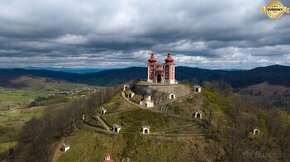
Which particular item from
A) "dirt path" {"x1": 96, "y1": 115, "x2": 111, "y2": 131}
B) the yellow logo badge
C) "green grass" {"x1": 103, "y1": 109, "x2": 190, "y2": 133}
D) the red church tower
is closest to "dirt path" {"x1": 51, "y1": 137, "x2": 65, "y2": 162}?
"dirt path" {"x1": 96, "y1": 115, "x2": 111, "y2": 131}

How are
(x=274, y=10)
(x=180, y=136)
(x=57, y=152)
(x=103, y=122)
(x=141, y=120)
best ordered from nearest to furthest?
1. (x=274, y=10)
2. (x=57, y=152)
3. (x=180, y=136)
4. (x=141, y=120)
5. (x=103, y=122)

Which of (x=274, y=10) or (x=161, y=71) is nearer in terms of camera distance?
(x=274, y=10)

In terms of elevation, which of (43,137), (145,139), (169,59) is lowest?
(43,137)

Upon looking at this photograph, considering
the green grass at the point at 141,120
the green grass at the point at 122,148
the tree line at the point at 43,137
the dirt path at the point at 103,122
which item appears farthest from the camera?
the dirt path at the point at 103,122

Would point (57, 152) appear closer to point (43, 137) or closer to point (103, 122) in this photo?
point (103, 122)

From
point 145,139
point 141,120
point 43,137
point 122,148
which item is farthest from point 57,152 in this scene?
point 141,120

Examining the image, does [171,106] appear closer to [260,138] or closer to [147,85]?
[147,85]

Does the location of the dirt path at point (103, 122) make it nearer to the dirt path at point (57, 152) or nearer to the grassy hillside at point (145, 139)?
the grassy hillside at point (145, 139)

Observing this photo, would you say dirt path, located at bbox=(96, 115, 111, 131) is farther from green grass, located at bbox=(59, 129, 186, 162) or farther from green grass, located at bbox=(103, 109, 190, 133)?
green grass, located at bbox=(59, 129, 186, 162)

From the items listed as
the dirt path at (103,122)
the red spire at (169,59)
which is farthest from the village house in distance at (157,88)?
the dirt path at (103,122)
